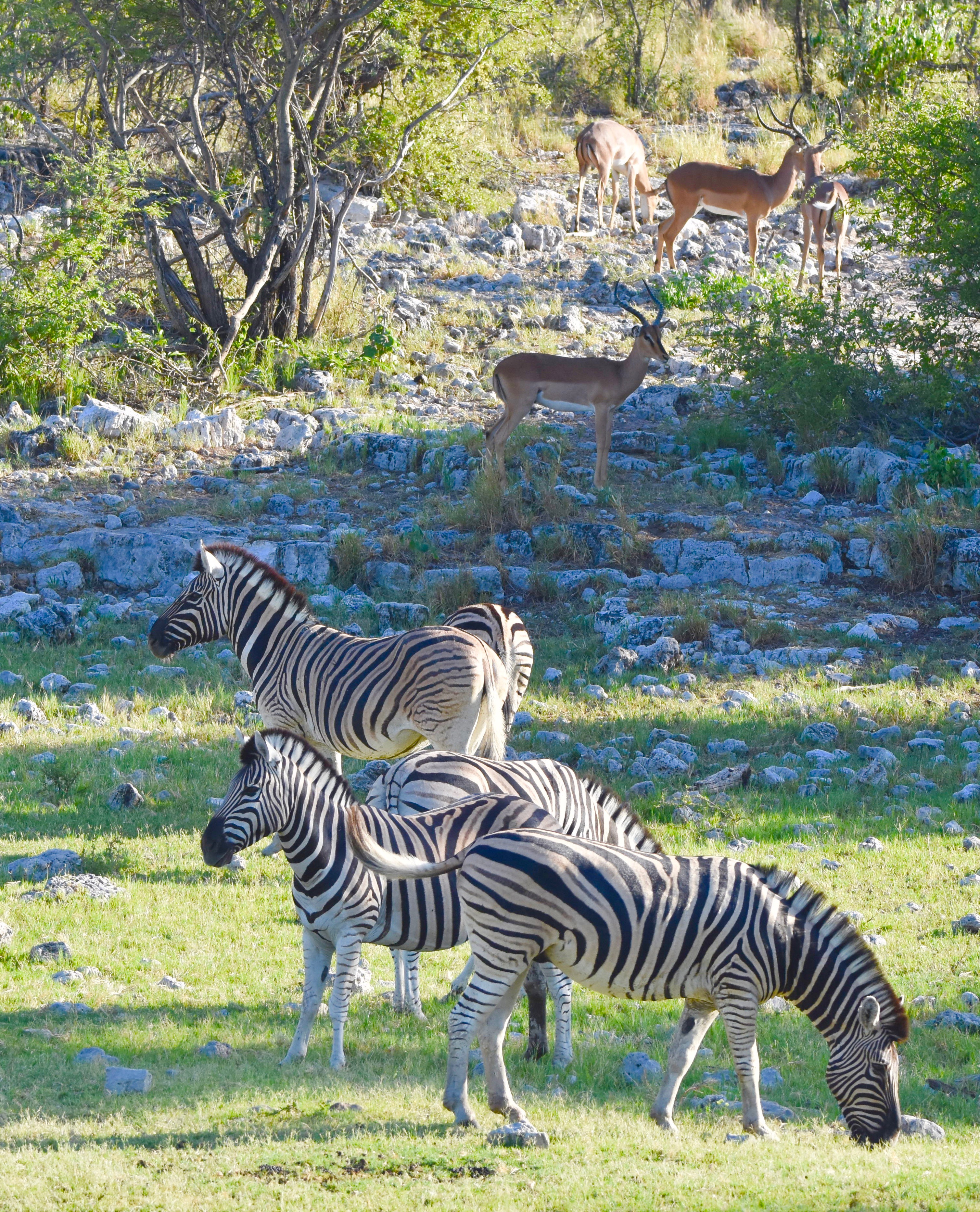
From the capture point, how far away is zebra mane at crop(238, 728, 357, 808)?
21.1 feet

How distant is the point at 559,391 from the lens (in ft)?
53.4

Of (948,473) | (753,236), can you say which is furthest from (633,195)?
(948,473)

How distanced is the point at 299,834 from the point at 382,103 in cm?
1741

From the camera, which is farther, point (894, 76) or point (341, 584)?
point (894, 76)

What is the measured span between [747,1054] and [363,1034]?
199 centimetres

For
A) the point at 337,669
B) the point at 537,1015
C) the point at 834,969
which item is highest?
the point at 337,669

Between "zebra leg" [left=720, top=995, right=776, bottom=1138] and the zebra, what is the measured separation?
135 centimetres

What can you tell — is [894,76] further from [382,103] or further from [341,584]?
[341,584]

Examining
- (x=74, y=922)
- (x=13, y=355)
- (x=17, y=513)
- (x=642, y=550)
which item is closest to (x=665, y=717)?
(x=642, y=550)

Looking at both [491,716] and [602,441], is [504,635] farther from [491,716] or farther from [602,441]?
[602,441]

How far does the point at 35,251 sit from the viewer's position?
61.6 ft

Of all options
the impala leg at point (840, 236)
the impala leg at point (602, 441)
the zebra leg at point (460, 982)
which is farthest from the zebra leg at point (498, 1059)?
the impala leg at point (840, 236)

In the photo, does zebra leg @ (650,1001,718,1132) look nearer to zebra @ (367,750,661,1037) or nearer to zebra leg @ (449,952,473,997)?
zebra @ (367,750,661,1037)

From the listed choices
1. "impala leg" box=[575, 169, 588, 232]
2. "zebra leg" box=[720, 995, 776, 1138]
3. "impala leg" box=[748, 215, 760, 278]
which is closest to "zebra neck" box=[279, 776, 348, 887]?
"zebra leg" box=[720, 995, 776, 1138]
